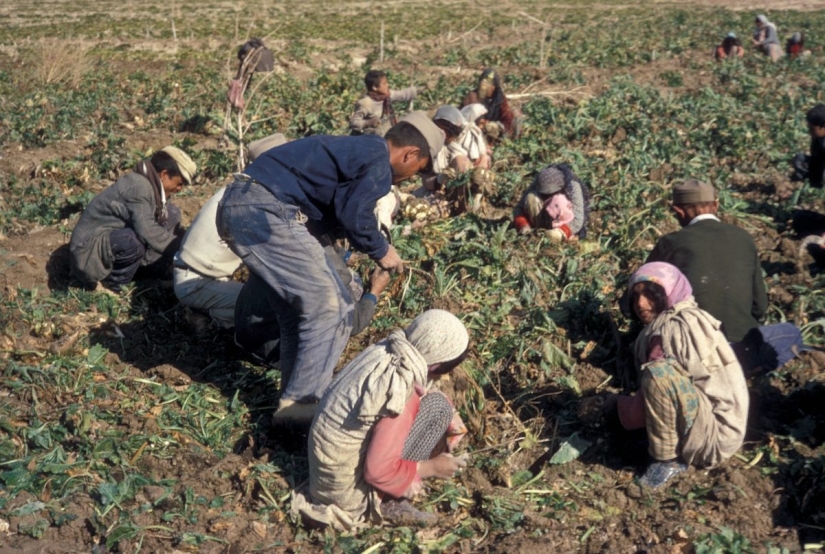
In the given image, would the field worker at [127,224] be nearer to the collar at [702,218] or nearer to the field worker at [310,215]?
the field worker at [310,215]

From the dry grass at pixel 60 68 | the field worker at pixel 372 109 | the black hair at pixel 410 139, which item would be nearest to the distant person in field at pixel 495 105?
the field worker at pixel 372 109

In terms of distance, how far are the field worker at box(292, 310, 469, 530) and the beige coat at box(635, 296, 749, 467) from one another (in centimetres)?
102

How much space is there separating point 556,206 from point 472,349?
1.67 metres

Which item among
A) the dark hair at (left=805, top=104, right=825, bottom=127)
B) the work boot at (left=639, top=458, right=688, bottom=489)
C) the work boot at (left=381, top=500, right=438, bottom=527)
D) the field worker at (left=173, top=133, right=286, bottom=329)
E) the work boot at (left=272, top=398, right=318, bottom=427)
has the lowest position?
the work boot at (left=381, top=500, right=438, bottom=527)

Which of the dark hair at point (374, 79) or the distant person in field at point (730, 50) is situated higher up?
the dark hair at point (374, 79)

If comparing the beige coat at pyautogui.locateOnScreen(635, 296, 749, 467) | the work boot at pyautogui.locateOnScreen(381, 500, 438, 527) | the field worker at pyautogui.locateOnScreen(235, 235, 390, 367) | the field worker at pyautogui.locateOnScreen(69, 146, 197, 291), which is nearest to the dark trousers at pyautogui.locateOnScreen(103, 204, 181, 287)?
the field worker at pyautogui.locateOnScreen(69, 146, 197, 291)

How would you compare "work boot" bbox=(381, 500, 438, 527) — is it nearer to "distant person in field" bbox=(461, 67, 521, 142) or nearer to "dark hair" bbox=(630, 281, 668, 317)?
"dark hair" bbox=(630, 281, 668, 317)

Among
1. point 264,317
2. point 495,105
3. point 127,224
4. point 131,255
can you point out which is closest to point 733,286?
point 264,317

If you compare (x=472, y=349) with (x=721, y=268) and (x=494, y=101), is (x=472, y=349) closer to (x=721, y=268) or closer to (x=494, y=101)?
(x=721, y=268)

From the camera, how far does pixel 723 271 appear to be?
181 inches

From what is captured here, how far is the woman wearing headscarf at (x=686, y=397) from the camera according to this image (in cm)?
360

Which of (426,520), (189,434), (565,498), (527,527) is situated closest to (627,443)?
(565,498)

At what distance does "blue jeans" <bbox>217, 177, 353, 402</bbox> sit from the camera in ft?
13.0

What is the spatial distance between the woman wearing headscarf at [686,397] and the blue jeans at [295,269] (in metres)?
1.43
